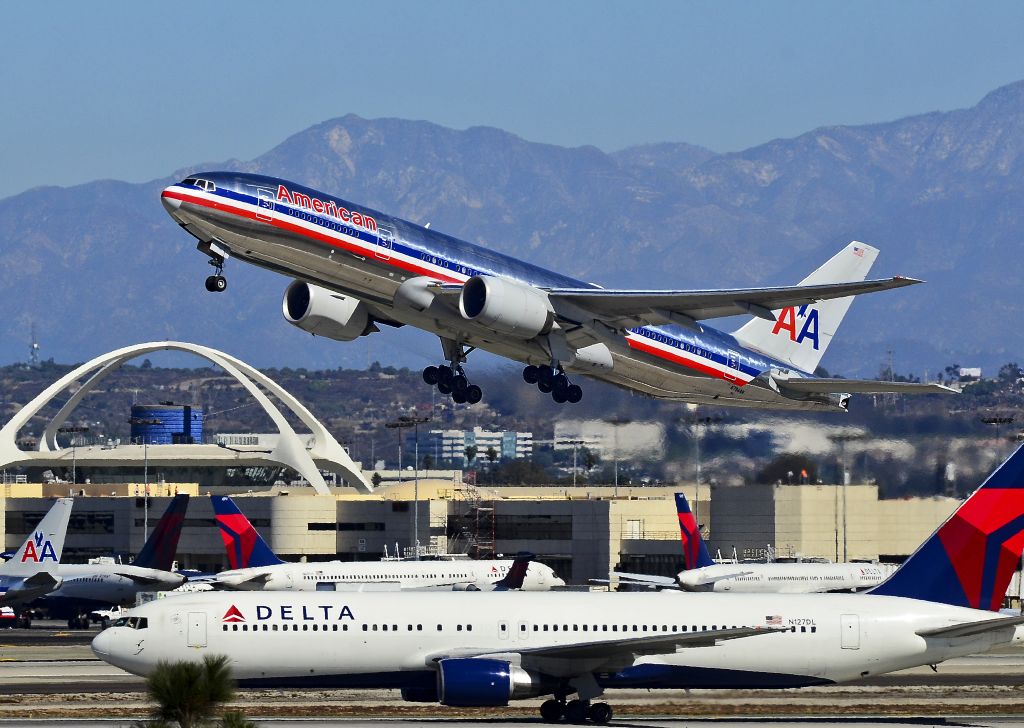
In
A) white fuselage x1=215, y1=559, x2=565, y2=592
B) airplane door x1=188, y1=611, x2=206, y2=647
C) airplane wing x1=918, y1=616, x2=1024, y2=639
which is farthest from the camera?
white fuselage x1=215, y1=559, x2=565, y2=592

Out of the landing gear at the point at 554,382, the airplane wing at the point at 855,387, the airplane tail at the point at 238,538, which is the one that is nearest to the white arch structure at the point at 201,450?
the airplane tail at the point at 238,538

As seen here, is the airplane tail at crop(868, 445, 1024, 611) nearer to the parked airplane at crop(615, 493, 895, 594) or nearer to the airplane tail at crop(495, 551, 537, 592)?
the airplane tail at crop(495, 551, 537, 592)

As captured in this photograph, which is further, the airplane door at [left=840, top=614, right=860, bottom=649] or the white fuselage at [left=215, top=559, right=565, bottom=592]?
the white fuselage at [left=215, top=559, right=565, bottom=592]

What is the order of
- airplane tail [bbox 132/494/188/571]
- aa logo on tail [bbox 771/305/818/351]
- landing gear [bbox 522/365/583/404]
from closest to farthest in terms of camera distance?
landing gear [bbox 522/365/583/404] < aa logo on tail [bbox 771/305/818/351] < airplane tail [bbox 132/494/188/571]

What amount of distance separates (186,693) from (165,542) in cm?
6755

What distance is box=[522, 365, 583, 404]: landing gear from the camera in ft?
182

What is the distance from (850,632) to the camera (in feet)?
134

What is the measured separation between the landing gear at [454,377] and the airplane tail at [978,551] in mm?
19386

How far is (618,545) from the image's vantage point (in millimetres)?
113500

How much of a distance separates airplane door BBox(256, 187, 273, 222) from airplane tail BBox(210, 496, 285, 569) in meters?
26.4

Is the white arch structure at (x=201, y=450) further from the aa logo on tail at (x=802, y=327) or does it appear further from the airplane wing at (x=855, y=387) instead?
the airplane wing at (x=855, y=387)

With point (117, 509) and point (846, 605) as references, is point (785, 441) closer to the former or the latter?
point (846, 605)

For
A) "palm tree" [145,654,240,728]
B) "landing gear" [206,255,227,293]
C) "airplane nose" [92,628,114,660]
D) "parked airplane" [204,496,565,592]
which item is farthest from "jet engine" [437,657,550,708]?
"parked airplane" [204,496,565,592]

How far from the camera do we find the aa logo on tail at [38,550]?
263ft
